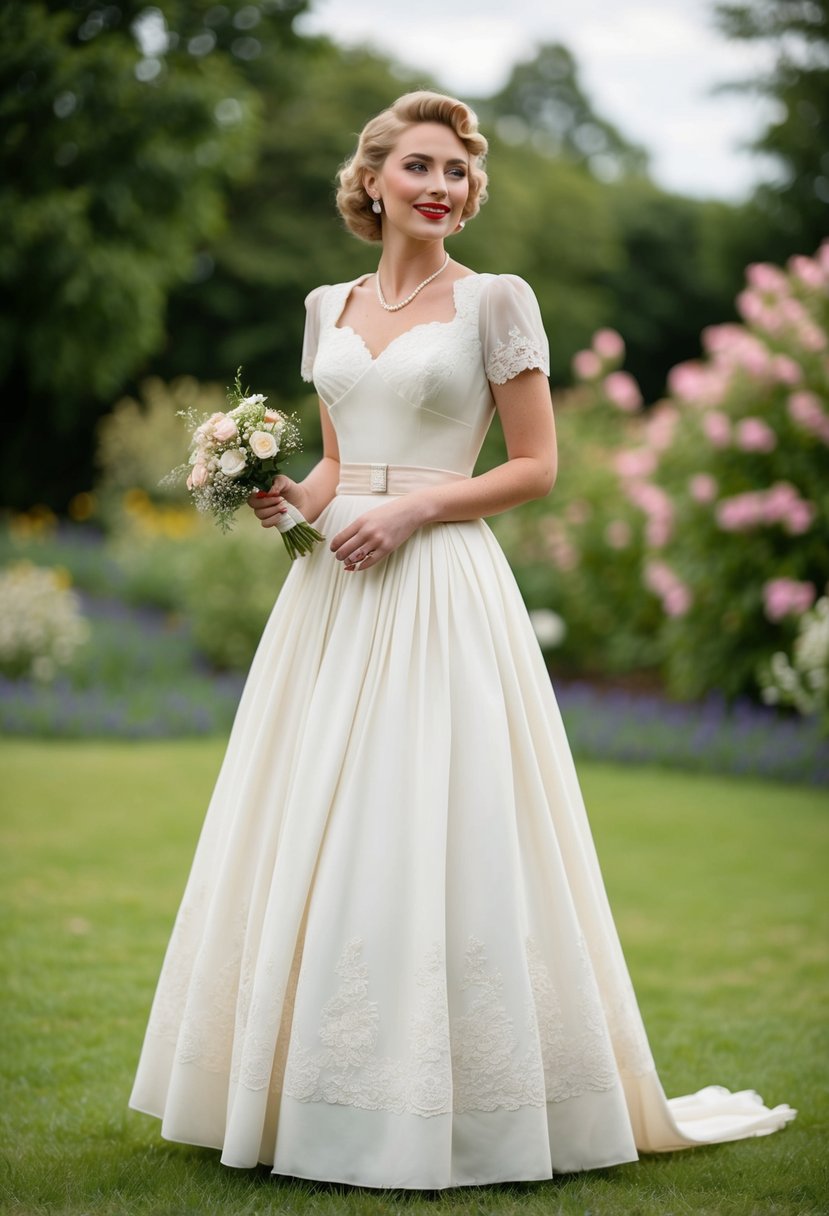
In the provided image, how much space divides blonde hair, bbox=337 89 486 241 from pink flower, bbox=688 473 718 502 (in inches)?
253

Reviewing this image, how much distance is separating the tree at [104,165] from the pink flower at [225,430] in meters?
10.9

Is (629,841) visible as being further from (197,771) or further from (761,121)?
(761,121)

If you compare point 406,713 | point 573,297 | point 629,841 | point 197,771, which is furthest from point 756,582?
point 573,297

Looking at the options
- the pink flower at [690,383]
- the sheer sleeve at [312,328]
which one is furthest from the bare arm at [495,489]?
the pink flower at [690,383]

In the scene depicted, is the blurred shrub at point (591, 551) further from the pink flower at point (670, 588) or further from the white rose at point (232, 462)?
the white rose at point (232, 462)

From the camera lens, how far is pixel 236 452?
2.93 meters

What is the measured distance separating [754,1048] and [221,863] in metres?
2.02

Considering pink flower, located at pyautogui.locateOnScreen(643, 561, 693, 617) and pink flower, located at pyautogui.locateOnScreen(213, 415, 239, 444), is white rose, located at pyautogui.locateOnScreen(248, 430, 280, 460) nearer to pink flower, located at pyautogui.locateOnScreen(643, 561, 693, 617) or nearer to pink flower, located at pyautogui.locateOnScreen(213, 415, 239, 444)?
pink flower, located at pyautogui.locateOnScreen(213, 415, 239, 444)

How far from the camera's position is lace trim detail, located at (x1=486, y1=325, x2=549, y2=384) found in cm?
299

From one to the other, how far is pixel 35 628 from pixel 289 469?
4.56 meters

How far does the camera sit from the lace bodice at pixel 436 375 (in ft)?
9.85

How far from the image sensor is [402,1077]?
2.75 metres

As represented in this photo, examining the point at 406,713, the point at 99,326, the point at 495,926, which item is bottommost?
the point at 495,926

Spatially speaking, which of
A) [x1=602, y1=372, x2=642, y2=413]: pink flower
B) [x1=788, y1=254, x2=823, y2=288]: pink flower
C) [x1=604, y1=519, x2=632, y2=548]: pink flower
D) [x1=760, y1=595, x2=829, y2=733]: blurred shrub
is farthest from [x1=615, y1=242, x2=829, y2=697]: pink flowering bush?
[x1=602, y1=372, x2=642, y2=413]: pink flower
